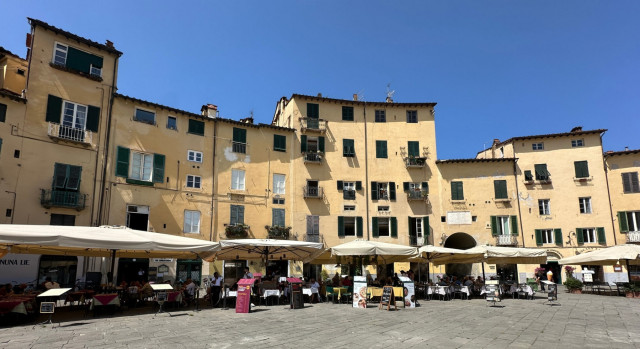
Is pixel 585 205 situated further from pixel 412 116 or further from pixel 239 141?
pixel 239 141

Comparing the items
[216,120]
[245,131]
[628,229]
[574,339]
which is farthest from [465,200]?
[574,339]

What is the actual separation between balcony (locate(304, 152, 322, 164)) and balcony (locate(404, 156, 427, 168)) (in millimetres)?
7411

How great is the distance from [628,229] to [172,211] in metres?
34.7

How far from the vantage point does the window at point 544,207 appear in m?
33.0

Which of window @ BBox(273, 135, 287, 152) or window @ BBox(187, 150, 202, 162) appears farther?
window @ BBox(273, 135, 287, 152)

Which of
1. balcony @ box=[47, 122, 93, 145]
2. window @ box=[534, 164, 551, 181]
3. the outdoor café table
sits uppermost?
balcony @ box=[47, 122, 93, 145]

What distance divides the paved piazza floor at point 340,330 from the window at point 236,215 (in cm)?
1316

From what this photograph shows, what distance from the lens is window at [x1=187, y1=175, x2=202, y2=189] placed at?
26891 mm

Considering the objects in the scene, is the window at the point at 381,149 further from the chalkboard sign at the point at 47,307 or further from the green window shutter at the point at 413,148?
the chalkboard sign at the point at 47,307

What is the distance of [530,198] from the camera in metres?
33.3

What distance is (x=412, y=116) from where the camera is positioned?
3462cm

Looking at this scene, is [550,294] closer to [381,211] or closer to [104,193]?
[381,211]

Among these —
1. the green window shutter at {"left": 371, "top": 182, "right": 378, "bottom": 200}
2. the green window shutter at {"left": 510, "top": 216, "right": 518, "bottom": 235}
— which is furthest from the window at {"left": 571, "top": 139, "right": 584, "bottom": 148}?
the green window shutter at {"left": 371, "top": 182, "right": 378, "bottom": 200}

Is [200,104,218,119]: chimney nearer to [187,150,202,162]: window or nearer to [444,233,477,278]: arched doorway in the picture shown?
[187,150,202,162]: window
